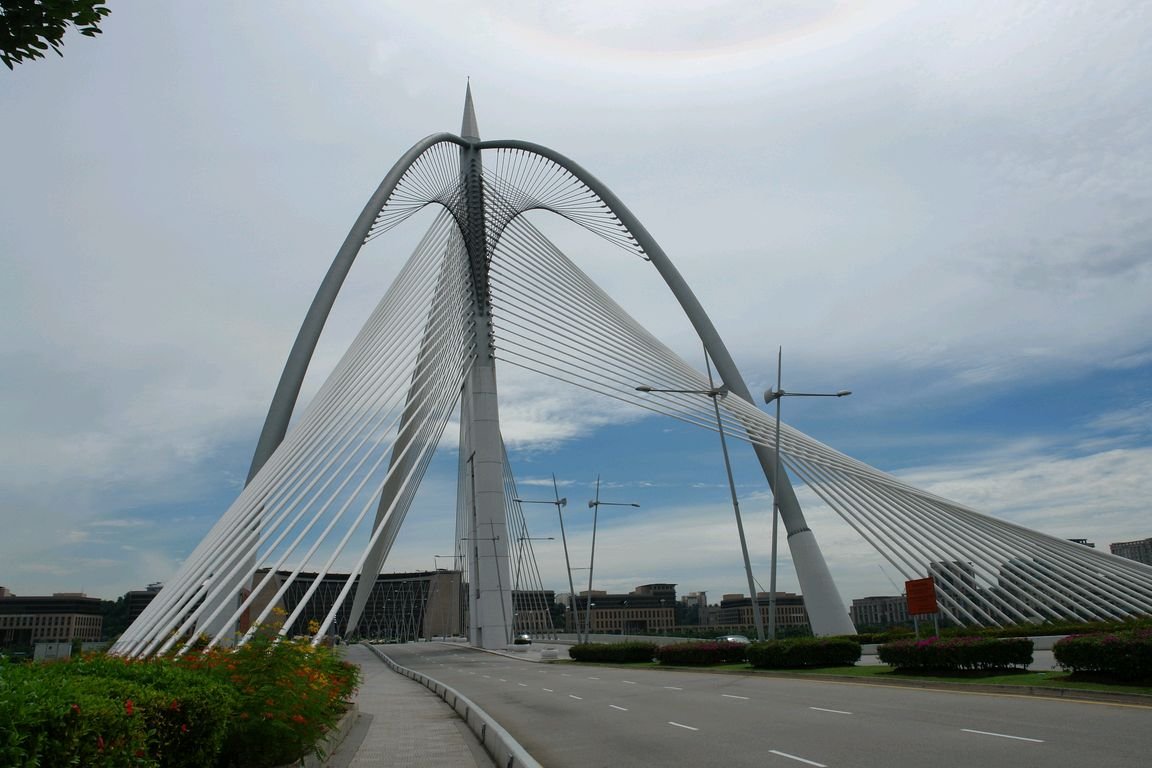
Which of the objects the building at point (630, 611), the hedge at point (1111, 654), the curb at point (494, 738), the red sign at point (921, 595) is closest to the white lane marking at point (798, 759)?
the curb at point (494, 738)

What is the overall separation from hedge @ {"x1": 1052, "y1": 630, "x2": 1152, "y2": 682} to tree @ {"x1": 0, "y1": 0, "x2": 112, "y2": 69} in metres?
17.5

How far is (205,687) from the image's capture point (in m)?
8.44

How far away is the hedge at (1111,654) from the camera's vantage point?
15.7 m

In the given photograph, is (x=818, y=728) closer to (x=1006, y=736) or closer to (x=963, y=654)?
(x=1006, y=736)

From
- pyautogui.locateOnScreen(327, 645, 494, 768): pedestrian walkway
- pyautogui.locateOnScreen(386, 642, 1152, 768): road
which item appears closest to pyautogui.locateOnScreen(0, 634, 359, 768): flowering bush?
pyautogui.locateOnScreen(327, 645, 494, 768): pedestrian walkway

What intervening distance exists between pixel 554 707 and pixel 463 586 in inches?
3839

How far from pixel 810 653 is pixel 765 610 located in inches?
4083

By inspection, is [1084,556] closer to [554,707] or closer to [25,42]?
[554,707]

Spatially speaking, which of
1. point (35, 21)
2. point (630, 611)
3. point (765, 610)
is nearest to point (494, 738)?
point (35, 21)

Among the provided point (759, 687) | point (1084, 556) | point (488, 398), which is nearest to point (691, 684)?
point (759, 687)

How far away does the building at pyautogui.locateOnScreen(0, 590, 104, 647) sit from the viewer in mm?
100938

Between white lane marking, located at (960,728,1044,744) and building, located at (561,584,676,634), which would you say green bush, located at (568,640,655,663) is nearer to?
white lane marking, located at (960,728,1044,744)

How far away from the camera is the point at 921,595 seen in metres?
24.0

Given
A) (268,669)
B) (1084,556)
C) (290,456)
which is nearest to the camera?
(268,669)
